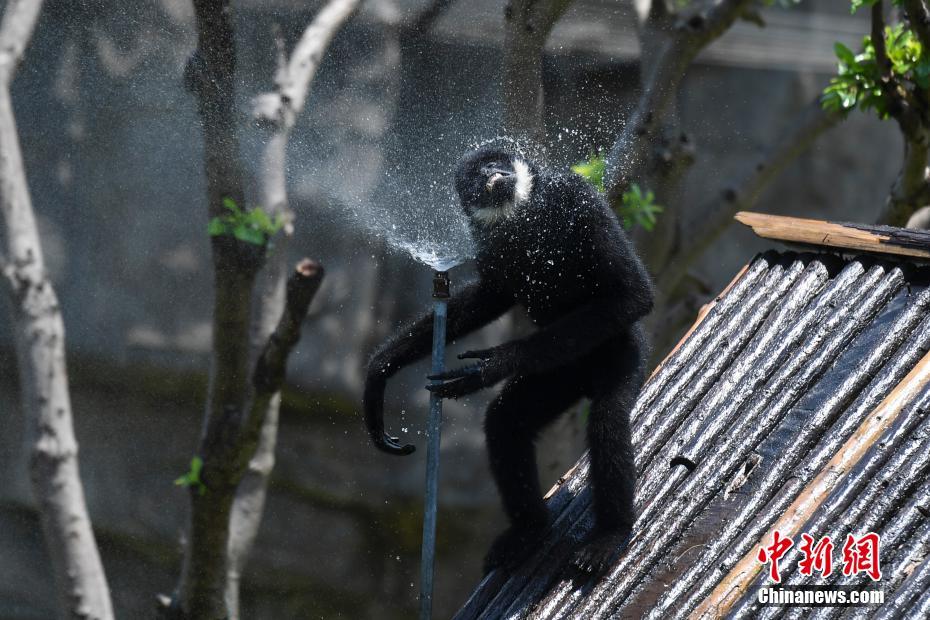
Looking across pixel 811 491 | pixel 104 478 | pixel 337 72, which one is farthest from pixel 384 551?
pixel 811 491

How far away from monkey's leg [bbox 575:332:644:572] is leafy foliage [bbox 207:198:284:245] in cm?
419

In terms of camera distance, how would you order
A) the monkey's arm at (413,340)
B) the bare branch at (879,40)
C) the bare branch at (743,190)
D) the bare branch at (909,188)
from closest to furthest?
the monkey's arm at (413,340)
the bare branch at (879,40)
the bare branch at (909,188)
the bare branch at (743,190)

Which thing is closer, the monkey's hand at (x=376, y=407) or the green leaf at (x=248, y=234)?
the monkey's hand at (x=376, y=407)

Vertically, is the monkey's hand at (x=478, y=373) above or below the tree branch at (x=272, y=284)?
below

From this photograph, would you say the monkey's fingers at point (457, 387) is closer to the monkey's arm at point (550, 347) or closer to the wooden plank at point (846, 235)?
the monkey's arm at point (550, 347)

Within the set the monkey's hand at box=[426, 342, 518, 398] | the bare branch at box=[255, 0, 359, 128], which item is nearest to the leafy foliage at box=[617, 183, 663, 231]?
the bare branch at box=[255, 0, 359, 128]

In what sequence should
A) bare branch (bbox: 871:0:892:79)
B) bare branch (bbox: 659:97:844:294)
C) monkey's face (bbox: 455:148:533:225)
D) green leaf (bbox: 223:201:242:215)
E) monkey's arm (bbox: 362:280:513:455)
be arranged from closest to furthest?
monkey's face (bbox: 455:148:533:225)
monkey's arm (bbox: 362:280:513:455)
bare branch (bbox: 871:0:892:79)
green leaf (bbox: 223:201:242:215)
bare branch (bbox: 659:97:844:294)

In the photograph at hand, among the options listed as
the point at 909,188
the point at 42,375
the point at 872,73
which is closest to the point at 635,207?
the point at 909,188

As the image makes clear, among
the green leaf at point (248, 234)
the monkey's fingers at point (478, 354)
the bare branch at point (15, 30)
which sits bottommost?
the monkey's fingers at point (478, 354)

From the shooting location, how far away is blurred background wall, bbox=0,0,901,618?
7617 millimetres

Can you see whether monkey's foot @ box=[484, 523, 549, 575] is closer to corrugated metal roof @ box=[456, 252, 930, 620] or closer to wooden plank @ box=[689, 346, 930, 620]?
corrugated metal roof @ box=[456, 252, 930, 620]

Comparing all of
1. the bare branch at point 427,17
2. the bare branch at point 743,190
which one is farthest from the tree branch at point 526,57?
the bare branch at point 743,190

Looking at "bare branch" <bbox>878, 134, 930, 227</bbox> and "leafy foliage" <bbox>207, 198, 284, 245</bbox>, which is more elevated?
"leafy foliage" <bbox>207, 198, 284, 245</bbox>

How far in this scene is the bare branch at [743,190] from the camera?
8906 millimetres
